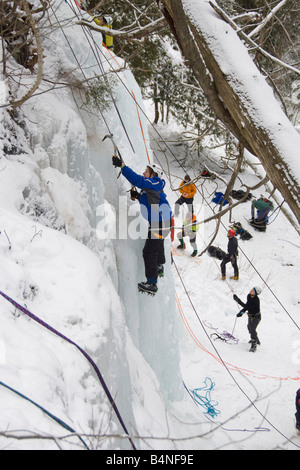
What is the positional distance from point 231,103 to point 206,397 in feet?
20.5

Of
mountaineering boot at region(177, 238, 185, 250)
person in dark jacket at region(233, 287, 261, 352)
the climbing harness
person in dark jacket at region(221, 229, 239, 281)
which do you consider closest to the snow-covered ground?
the climbing harness

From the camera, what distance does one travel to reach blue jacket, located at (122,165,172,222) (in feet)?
15.2

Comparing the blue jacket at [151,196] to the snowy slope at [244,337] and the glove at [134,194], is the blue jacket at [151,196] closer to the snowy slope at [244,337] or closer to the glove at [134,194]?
the glove at [134,194]

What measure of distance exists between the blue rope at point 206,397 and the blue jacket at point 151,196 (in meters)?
3.65

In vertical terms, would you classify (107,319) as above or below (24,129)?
below

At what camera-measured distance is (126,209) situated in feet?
17.2

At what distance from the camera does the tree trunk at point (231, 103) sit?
1.65 meters

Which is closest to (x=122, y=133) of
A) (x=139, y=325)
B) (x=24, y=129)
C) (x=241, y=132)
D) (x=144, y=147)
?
(x=144, y=147)

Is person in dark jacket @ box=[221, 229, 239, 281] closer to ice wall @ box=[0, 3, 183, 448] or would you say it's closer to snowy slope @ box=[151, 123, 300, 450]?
snowy slope @ box=[151, 123, 300, 450]

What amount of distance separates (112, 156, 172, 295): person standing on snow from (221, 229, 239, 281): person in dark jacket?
4803mm

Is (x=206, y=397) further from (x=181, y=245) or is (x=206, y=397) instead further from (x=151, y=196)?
(x=181, y=245)

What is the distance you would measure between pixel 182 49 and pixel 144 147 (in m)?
4.54

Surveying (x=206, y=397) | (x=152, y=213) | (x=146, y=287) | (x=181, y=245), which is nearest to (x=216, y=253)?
(x=181, y=245)
